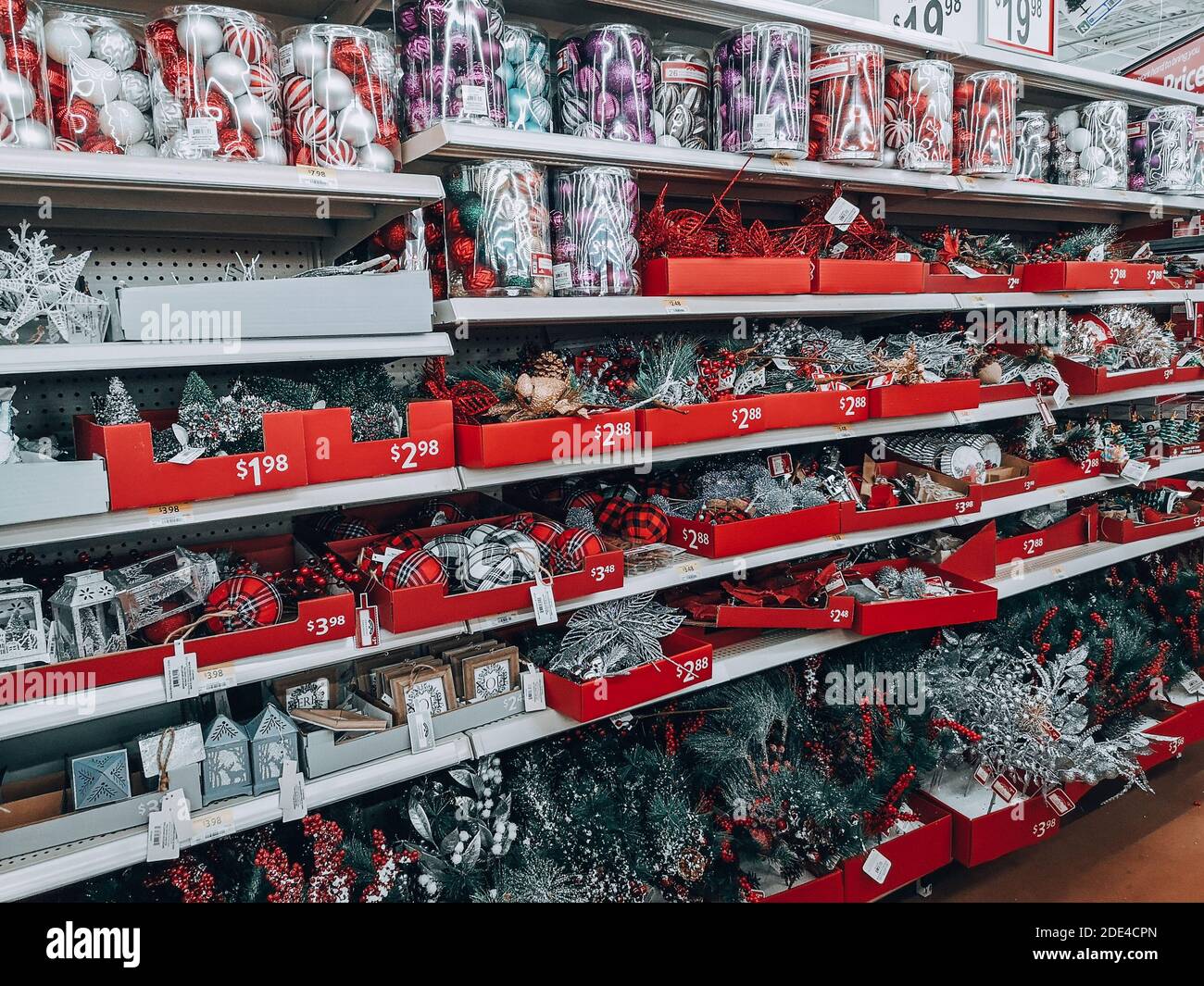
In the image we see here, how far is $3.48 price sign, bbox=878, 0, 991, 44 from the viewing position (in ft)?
9.77

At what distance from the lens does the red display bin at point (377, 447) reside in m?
1.90

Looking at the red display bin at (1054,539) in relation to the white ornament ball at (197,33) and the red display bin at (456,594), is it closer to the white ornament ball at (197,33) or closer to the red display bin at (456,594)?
the red display bin at (456,594)

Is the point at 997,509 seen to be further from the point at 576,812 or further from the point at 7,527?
the point at 7,527

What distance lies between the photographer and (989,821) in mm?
2754

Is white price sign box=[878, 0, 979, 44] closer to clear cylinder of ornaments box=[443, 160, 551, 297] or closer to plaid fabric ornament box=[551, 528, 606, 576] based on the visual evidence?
clear cylinder of ornaments box=[443, 160, 551, 297]

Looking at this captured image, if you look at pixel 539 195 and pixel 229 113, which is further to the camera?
pixel 539 195

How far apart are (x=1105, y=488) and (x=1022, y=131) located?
1491 millimetres

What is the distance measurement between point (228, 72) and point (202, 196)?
0.29 metres

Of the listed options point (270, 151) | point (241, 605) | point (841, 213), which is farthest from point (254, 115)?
point (841, 213)

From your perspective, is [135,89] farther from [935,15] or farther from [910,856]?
[910,856]

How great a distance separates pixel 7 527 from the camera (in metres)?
1.62

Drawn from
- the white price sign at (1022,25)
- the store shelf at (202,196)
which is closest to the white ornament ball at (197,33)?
the store shelf at (202,196)
